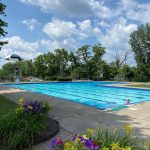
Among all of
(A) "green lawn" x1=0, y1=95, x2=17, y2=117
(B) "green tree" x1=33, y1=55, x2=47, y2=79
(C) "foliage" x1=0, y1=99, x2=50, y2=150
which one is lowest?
(A) "green lawn" x1=0, y1=95, x2=17, y2=117

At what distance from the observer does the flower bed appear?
3.12 metres

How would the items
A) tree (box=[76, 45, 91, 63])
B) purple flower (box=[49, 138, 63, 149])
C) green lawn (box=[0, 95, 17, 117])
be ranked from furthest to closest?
1. tree (box=[76, 45, 91, 63])
2. green lawn (box=[0, 95, 17, 117])
3. purple flower (box=[49, 138, 63, 149])

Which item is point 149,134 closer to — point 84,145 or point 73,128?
point 73,128

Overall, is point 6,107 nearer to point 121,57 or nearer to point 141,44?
point 141,44

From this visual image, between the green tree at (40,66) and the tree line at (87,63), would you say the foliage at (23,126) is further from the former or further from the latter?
the green tree at (40,66)

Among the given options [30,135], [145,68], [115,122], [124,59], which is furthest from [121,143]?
[124,59]

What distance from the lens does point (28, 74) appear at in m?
36.8

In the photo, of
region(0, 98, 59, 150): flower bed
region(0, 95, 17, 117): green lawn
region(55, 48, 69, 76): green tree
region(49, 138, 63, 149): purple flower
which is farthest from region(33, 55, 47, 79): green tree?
region(49, 138, 63, 149): purple flower

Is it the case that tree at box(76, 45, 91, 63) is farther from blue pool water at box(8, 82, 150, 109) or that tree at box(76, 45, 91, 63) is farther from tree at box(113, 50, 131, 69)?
blue pool water at box(8, 82, 150, 109)

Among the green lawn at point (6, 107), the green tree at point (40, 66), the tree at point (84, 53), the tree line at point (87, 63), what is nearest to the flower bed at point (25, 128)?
the green lawn at point (6, 107)

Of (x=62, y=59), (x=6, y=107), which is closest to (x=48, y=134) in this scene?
(x=6, y=107)

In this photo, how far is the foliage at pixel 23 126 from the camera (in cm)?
312

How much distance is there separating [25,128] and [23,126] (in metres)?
0.13

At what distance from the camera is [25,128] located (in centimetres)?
329
